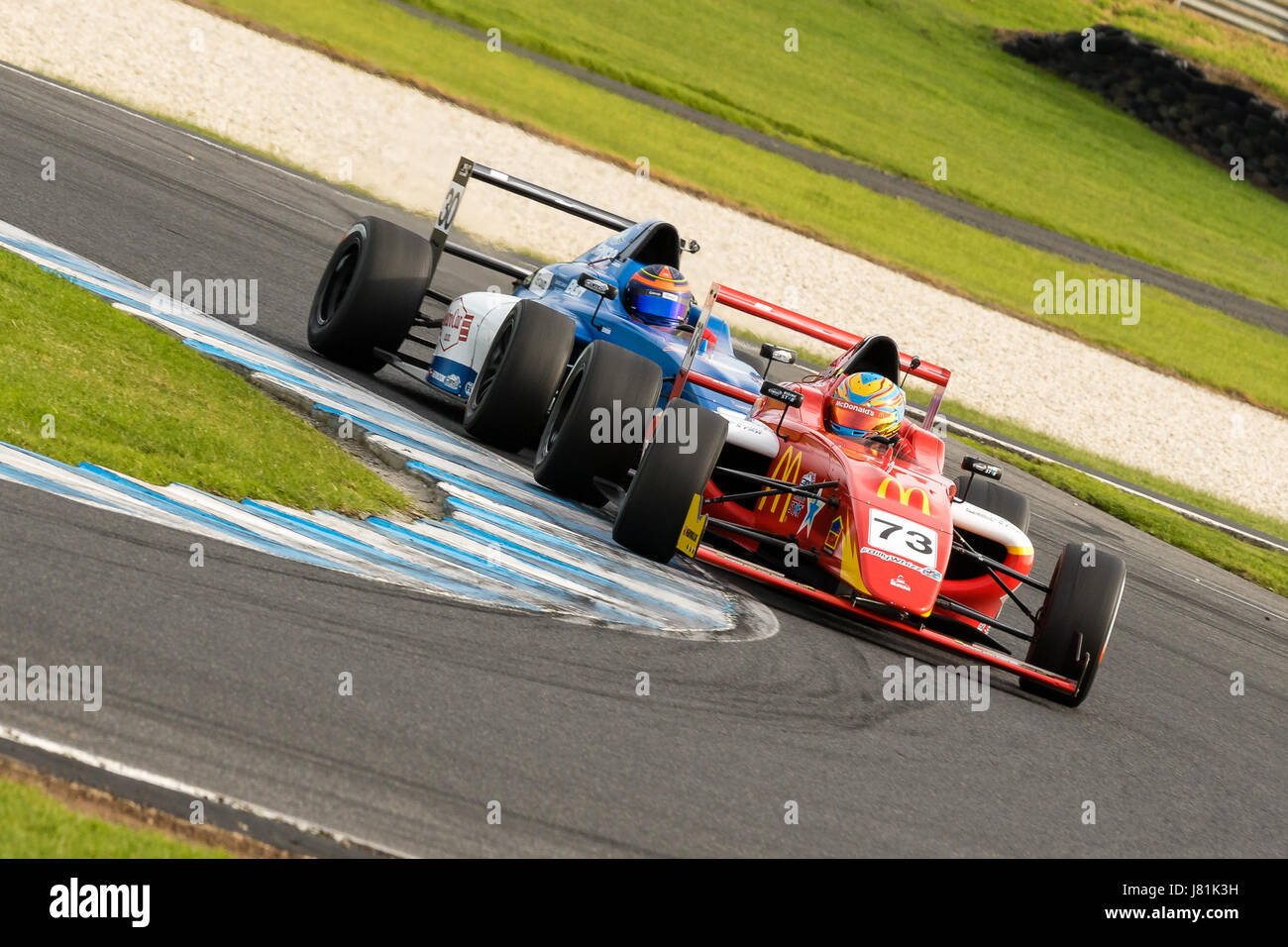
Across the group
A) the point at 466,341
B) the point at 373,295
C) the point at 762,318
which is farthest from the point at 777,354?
the point at 373,295

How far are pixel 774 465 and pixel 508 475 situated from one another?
1460 millimetres

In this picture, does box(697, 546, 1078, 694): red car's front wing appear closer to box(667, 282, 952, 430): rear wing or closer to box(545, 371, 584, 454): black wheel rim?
box(545, 371, 584, 454): black wheel rim

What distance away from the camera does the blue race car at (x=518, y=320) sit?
9.02 meters

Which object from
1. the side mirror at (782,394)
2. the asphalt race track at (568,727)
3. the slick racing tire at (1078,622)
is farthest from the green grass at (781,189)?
the asphalt race track at (568,727)

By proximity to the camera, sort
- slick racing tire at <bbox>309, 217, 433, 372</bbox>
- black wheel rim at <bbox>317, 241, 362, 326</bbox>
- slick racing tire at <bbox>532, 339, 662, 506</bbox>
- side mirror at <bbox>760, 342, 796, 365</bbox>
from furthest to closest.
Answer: black wheel rim at <bbox>317, 241, 362, 326</bbox> < slick racing tire at <bbox>309, 217, 433, 372</bbox> < side mirror at <bbox>760, 342, 796, 365</bbox> < slick racing tire at <bbox>532, 339, 662, 506</bbox>

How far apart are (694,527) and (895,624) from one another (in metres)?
1.05

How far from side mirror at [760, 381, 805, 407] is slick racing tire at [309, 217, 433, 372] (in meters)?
2.75

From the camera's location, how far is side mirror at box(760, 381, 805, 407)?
8320 mm

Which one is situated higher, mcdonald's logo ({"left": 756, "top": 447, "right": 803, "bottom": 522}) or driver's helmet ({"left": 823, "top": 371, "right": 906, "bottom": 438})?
driver's helmet ({"left": 823, "top": 371, "right": 906, "bottom": 438})

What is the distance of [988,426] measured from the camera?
17719mm

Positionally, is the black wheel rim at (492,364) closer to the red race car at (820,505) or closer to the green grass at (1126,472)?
the red race car at (820,505)

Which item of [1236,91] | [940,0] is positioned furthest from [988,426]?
[940,0]

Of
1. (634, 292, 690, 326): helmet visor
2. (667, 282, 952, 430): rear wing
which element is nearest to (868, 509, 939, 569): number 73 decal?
(667, 282, 952, 430): rear wing
